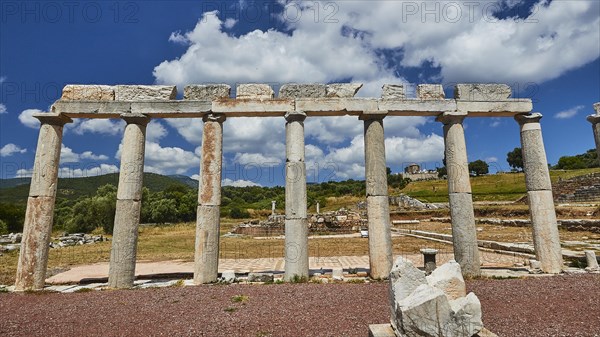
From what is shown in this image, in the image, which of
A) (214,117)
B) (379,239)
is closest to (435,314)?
(379,239)

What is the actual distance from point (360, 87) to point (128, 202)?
8.53 metres

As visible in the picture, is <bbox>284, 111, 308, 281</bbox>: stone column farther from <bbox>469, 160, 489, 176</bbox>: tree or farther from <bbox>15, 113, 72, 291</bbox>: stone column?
<bbox>469, 160, 489, 176</bbox>: tree

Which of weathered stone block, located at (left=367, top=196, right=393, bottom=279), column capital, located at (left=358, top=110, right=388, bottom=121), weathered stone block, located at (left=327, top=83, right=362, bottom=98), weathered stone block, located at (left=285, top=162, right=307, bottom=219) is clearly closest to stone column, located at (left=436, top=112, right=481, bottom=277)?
column capital, located at (left=358, top=110, right=388, bottom=121)

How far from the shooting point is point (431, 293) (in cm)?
417

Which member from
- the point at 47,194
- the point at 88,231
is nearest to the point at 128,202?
the point at 47,194

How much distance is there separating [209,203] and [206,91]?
12.7ft

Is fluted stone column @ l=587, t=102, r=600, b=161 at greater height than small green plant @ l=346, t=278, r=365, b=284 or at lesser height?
greater

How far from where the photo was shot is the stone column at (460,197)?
10.6 metres

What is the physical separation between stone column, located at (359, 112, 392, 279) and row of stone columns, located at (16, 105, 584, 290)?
0.10 ft

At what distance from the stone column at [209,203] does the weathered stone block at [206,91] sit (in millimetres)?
742

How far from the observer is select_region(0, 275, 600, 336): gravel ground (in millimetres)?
6195

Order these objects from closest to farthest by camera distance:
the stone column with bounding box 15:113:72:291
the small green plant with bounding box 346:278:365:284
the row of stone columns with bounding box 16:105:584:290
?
the small green plant with bounding box 346:278:365:284 → the stone column with bounding box 15:113:72:291 → the row of stone columns with bounding box 16:105:584:290

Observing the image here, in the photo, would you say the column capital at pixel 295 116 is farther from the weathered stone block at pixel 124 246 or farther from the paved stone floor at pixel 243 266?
the weathered stone block at pixel 124 246

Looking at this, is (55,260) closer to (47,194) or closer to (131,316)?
(47,194)
